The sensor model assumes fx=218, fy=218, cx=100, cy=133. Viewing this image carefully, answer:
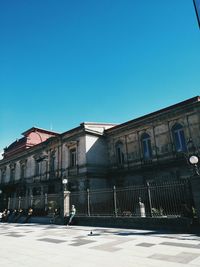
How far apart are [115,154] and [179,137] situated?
7558 millimetres

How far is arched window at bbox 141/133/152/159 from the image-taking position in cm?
2207

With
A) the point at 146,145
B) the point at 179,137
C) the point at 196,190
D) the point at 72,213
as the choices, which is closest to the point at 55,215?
the point at 72,213

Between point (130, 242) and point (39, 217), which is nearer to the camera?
point (130, 242)

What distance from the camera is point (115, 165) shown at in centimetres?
2444

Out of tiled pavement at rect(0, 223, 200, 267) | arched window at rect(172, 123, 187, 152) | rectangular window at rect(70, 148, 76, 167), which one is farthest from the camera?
rectangular window at rect(70, 148, 76, 167)

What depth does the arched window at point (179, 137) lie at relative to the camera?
1978 cm

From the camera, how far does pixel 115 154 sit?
24.8 m

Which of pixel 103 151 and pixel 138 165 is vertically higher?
pixel 103 151

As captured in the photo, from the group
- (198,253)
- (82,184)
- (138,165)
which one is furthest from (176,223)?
(82,184)

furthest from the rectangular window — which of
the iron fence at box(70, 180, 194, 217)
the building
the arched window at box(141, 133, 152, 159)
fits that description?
the arched window at box(141, 133, 152, 159)

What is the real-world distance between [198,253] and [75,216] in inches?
455

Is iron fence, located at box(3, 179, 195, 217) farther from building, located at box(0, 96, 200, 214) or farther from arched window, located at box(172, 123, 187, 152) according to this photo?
arched window, located at box(172, 123, 187, 152)

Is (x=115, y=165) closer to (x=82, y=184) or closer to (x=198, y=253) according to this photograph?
(x=82, y=184)

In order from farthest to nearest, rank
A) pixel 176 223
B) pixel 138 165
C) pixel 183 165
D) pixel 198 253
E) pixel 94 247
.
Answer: pixel 138 165
pixel 183 165
pixel 176 223
pixel 94 247
pixel 198 253
